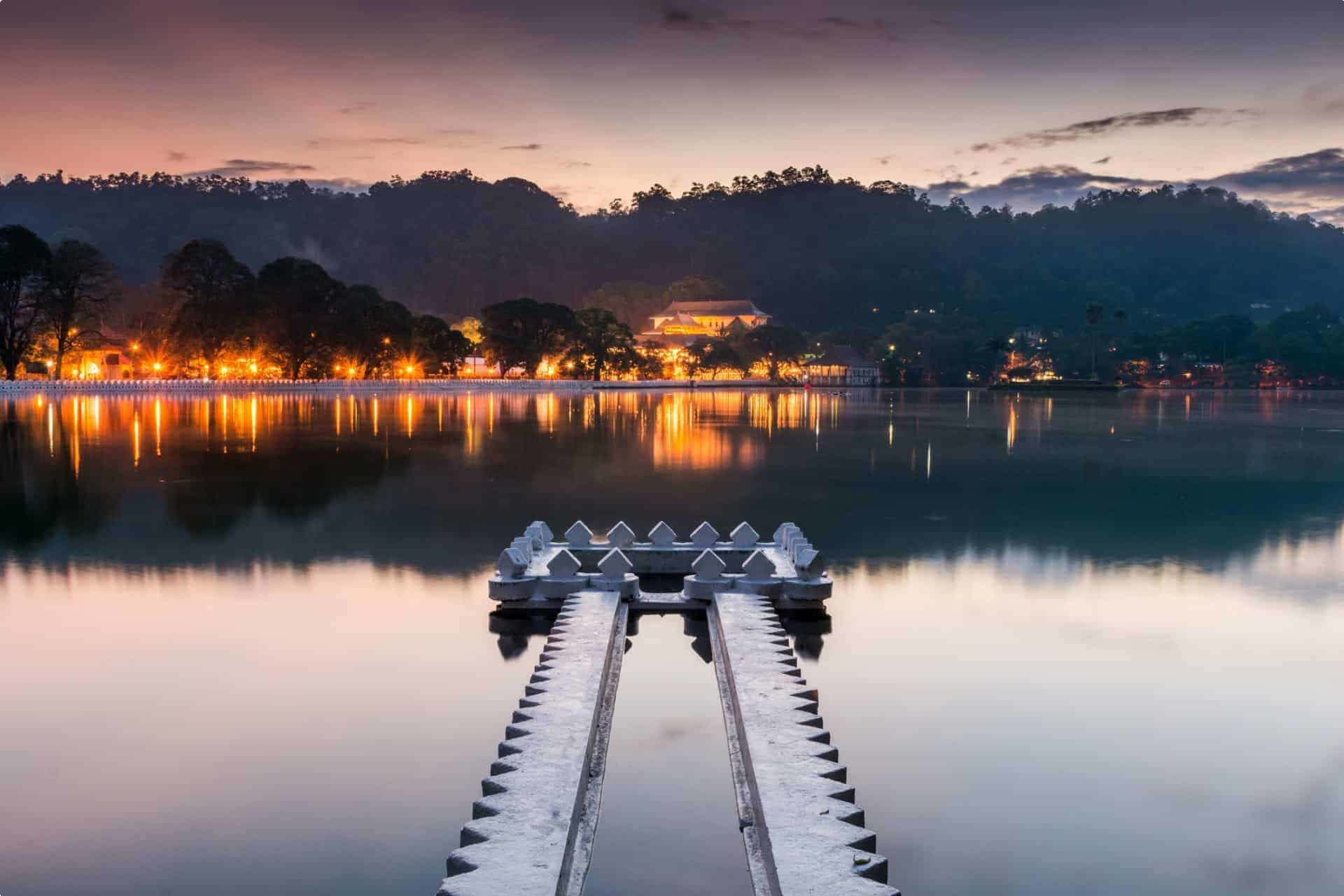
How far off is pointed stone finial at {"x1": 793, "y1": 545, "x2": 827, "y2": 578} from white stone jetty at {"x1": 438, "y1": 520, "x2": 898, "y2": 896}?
21mm

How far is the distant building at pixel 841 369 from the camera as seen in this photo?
162 metres

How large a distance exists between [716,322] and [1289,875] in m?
189

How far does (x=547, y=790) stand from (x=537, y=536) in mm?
8656

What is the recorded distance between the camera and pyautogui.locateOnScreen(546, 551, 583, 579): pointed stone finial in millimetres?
13625

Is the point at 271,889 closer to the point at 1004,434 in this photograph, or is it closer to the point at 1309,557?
the point at 1309,557

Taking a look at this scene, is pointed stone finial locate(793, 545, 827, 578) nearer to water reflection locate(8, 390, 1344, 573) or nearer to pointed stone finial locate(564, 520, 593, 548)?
pointed stone finial locate(564, 520, 593, 548)

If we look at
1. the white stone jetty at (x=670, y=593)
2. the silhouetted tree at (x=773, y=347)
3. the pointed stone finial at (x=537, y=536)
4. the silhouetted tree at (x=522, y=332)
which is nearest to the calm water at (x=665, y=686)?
the white stone jetty at (x=670, y=593)

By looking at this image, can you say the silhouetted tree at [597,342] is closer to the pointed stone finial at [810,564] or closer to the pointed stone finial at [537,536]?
the pointed stone finial at [537,536]

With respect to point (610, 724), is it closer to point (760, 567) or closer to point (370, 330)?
point (760, 567)

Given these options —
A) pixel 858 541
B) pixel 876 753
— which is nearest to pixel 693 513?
pixel 858 541

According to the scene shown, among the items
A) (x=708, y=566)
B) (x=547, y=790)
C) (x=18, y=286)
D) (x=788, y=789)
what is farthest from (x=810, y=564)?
(x=18, y=286)

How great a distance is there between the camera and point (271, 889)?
21.4 ft

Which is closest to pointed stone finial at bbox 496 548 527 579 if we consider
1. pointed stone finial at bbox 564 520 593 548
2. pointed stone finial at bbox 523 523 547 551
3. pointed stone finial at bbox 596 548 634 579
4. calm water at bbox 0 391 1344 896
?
calm water at bbox 0 391 1344 896

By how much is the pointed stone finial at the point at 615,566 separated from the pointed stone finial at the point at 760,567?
151cm
